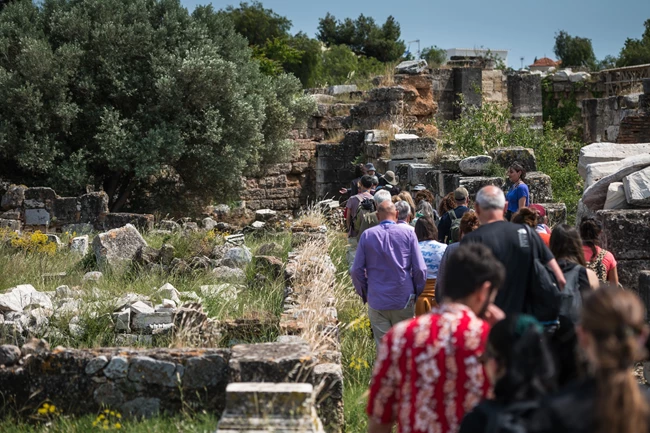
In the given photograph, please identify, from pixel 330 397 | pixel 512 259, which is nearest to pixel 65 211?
pixel 330 397

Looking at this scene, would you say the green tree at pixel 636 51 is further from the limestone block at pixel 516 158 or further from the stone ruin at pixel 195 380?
the stone ruin at pixel 195 380

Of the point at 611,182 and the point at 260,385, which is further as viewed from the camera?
the point at 611,182

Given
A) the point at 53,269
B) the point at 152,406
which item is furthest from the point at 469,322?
the point at 53,269

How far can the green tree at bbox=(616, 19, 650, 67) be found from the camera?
45.5 m

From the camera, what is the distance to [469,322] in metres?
3.49

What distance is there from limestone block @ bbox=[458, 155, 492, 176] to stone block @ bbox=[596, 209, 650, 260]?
179 inches

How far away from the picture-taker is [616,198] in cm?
852

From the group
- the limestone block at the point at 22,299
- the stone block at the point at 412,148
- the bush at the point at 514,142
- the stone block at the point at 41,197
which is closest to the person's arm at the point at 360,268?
the limestone block at the point at 22,299

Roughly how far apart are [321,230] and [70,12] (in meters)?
8.56

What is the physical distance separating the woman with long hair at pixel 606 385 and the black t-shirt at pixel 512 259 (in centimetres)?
211

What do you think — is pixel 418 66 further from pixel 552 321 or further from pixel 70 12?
pixel 552 321

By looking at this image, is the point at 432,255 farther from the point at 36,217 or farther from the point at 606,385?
the point at 36,217

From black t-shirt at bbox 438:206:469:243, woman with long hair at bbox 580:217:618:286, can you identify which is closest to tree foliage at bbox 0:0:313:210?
black t-shirt at bbox 438:206:469:243

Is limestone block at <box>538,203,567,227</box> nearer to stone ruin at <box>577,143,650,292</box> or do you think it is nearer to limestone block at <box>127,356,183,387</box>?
stone ruin at <box>577,143,650,292</box>
